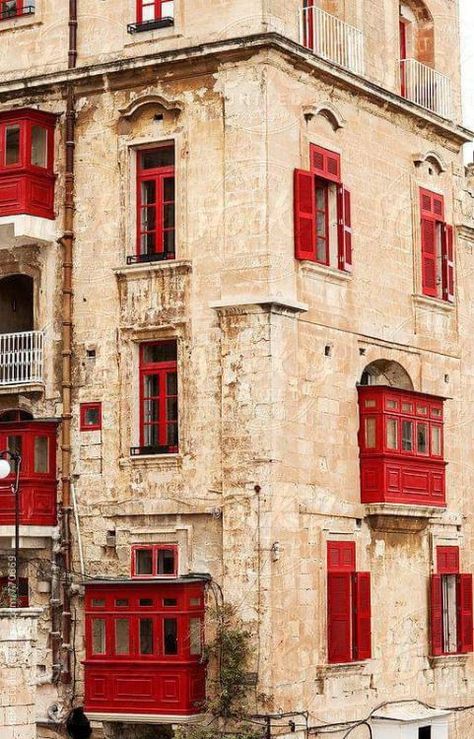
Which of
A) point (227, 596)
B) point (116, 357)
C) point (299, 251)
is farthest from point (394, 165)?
point (227, 596)

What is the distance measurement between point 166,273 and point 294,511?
5704 millimetres

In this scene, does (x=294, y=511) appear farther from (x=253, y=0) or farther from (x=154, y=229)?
(x=253, y=0)

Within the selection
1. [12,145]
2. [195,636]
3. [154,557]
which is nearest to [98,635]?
[154,557]

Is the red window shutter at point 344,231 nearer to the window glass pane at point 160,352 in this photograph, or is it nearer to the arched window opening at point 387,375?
the arched window opening at point 387,375

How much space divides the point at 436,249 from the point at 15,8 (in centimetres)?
1129

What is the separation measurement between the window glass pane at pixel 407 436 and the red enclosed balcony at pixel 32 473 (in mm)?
7661

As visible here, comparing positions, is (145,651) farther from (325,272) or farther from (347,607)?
(325,272)

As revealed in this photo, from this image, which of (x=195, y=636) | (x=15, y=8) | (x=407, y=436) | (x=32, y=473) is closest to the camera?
(x=195, y=636)

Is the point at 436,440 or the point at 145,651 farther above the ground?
the point at 436,440

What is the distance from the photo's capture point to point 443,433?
4588cm

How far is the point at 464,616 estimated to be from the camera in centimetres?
4653

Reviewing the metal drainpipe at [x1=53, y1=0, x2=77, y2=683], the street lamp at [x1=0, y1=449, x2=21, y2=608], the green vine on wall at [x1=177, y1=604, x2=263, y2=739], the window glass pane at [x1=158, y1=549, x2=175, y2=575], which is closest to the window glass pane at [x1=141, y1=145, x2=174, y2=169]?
the metal drainpipe at [x1=53, y1=0, x2=77, y2=683]

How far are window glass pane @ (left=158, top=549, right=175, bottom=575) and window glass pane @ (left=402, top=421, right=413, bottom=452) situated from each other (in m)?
6.01

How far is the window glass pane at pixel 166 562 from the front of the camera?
41.2m
